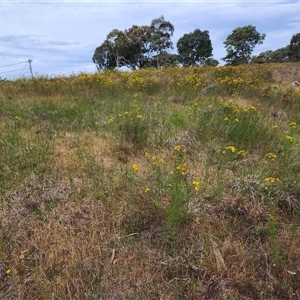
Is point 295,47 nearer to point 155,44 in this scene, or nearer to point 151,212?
point 155,44

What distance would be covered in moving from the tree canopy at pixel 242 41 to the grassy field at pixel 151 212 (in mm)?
26268

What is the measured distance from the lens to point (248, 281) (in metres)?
1.67

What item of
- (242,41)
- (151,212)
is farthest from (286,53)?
(151,212)

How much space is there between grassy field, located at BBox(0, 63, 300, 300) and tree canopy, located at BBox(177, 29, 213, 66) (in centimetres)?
2880

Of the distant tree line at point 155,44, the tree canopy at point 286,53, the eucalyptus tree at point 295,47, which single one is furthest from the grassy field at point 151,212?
the eucalyptus tree at point 295,47

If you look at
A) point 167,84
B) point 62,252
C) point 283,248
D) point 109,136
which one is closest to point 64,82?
point 167,84

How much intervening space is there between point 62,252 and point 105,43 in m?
27.5

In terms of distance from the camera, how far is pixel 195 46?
102 ft

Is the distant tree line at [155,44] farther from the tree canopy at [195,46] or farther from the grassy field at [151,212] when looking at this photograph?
the grassy field at [151,212]

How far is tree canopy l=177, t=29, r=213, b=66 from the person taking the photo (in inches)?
1198

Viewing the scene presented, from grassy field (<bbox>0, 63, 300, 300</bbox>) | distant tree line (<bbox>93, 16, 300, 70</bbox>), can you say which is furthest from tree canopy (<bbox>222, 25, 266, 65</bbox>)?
grassy field (<bbox>0, 63, 300, 300</bbox>)

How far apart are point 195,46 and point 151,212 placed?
104 feet

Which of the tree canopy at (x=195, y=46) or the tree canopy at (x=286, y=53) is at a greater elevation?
the tree canopy at (x=195, y=46)

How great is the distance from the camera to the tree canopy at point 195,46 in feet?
99.8
